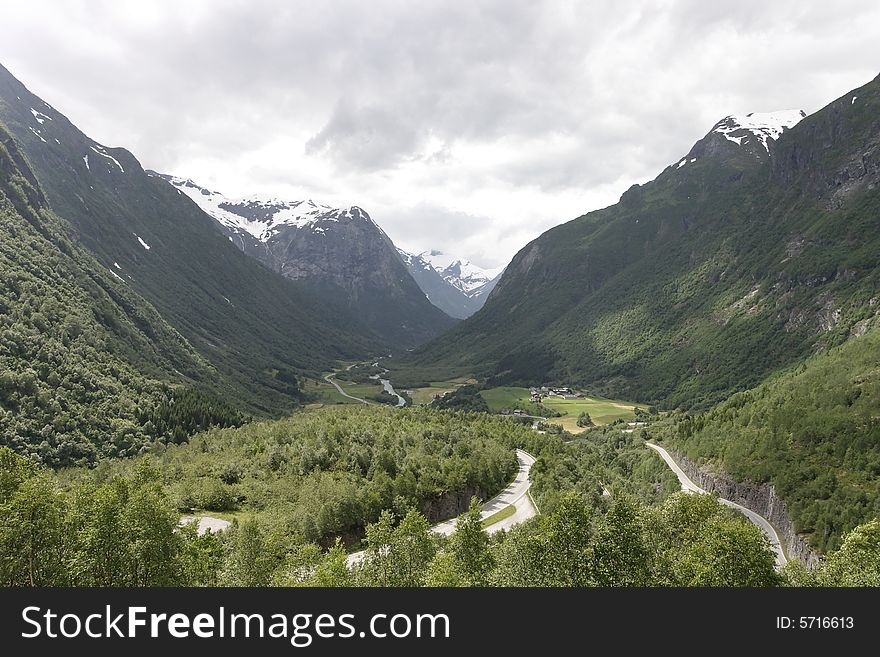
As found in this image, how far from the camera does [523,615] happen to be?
22.9 m

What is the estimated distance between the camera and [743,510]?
96875mm

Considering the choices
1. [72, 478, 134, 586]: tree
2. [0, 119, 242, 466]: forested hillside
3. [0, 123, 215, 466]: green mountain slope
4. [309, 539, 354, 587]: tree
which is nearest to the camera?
[72, 478, 134, 586]: tree

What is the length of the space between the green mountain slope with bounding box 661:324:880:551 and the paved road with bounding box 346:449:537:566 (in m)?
45.9

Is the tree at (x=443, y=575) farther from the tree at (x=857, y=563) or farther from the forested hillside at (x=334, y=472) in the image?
the tree at (x=857, y=563)

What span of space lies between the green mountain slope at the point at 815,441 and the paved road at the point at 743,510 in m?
4.84

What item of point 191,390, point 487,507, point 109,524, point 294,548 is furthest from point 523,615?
point 191,390

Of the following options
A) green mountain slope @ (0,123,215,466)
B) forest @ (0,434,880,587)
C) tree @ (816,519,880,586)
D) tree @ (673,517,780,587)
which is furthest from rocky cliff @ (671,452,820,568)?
green mountain slope @ (0,123,215,466)

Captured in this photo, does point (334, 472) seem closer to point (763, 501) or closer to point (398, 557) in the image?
point (398, 557)

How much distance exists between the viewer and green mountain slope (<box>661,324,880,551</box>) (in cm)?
8188

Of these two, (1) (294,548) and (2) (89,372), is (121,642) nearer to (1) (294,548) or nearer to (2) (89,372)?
(1) (294,548)

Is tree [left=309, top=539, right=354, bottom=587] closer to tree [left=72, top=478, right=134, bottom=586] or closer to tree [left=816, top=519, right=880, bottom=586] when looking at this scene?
tree [left=72, top=478, right=134, bottom=586]

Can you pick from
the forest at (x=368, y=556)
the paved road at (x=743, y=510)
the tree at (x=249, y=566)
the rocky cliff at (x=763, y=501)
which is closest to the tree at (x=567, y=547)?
the forest at (x=368, y=556)

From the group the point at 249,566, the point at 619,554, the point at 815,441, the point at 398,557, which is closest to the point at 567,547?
the point at 619,554

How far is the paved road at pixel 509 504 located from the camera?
7469 centimetres
